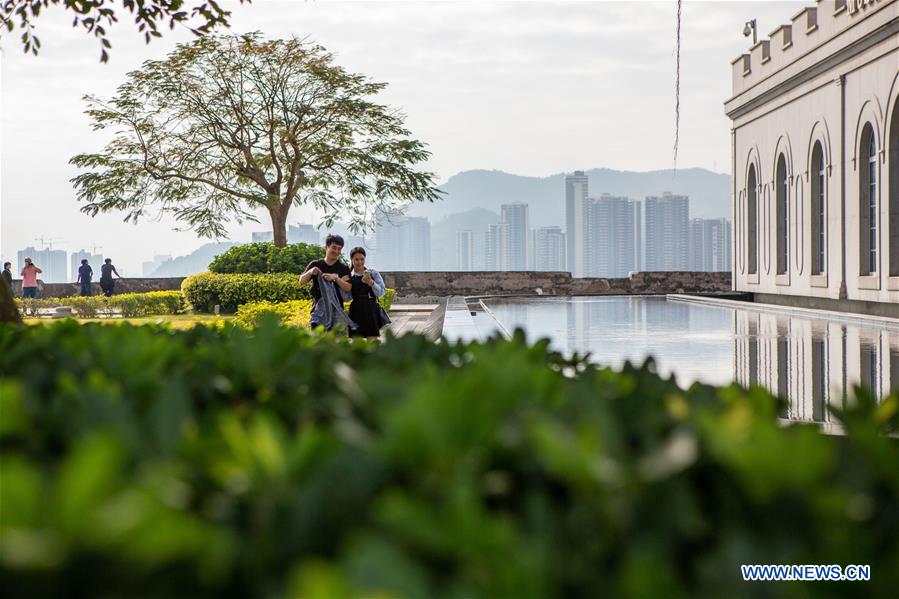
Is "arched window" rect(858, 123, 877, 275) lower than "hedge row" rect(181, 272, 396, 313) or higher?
higher

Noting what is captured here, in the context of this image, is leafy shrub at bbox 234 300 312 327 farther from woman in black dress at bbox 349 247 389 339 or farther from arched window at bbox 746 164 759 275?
arched window at bbox 746 164 759 275

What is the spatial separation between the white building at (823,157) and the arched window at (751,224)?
3cm

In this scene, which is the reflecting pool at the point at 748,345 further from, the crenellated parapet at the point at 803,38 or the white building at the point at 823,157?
the crenellated parapet at the point at 803,38

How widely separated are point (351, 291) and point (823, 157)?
15.1m

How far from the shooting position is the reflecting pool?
24.3 feet

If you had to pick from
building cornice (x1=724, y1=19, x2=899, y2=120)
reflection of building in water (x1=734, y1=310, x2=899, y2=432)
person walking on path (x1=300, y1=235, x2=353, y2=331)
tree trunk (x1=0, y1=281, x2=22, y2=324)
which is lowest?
reflection of building in water (x1=734, y1=310, x2=899, y2=432)

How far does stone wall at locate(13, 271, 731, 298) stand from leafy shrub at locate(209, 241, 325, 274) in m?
7.56

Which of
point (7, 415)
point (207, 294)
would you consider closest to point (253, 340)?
point (7, 415)

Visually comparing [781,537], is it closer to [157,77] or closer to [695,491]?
[695,491]

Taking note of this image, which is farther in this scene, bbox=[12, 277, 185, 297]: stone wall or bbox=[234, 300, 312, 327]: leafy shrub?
bbox=[12, 277, 185, 297]: stone wall

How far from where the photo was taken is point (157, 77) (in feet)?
85.4

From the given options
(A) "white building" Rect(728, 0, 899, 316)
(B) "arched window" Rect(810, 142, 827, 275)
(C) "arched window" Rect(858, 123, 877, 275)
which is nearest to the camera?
(A) "white building" Rect(728, 0, 899, 316)

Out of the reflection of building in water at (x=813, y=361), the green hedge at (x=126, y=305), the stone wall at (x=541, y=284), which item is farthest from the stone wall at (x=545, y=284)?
the reflection of building in water at (x=813, y=361)

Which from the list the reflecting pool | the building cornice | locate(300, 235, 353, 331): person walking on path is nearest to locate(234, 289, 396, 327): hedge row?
the reflecting pool
